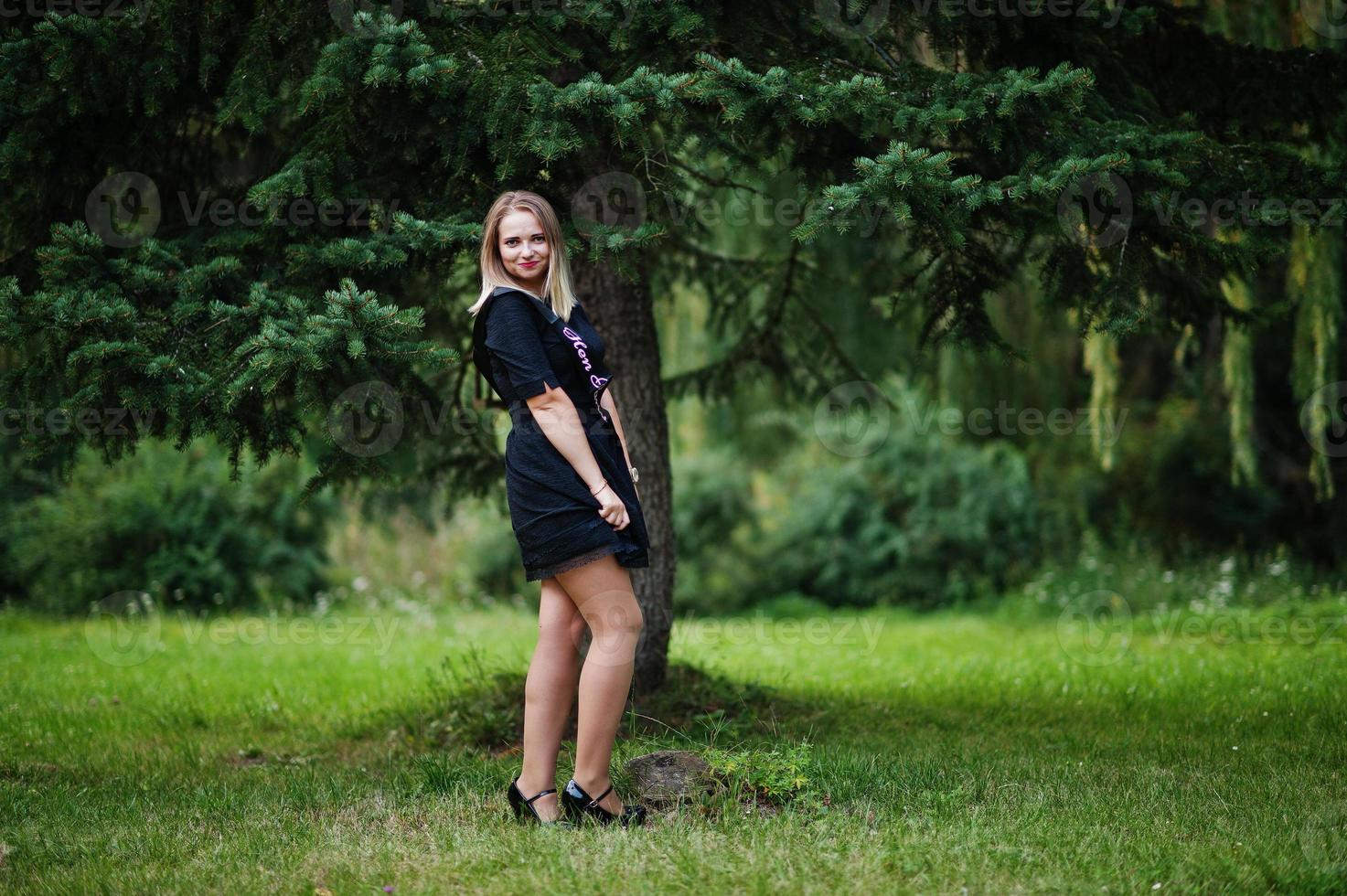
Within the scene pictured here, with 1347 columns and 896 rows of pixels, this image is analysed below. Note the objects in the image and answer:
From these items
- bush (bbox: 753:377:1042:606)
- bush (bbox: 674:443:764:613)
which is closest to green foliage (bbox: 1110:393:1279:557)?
bush (bbox: 753:377:1042:606)

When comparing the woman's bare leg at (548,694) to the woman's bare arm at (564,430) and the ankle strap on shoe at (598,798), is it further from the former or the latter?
the woman's bare arm at (564,430)

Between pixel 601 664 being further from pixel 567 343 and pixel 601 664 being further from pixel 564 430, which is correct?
pixel 567 343

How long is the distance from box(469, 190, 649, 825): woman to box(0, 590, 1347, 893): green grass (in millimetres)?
276

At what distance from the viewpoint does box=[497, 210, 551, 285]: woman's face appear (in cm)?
382

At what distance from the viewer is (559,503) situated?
3648 millimetres

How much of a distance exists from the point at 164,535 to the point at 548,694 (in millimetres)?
8704

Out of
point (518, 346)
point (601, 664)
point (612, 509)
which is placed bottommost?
point (601, 664)

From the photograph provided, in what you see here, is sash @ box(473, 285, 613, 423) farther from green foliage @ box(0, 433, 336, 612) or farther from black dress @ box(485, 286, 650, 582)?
green foliage @ box(0, 433, 336, 612)

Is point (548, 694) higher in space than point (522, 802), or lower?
higher

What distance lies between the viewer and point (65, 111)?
440 centimetres

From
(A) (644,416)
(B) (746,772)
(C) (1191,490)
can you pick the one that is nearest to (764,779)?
(B) (746,772)

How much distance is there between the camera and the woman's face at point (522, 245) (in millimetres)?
3818

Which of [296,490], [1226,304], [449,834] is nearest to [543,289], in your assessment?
[449,834]

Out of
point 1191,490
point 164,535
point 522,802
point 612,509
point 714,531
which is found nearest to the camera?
point 612,509
